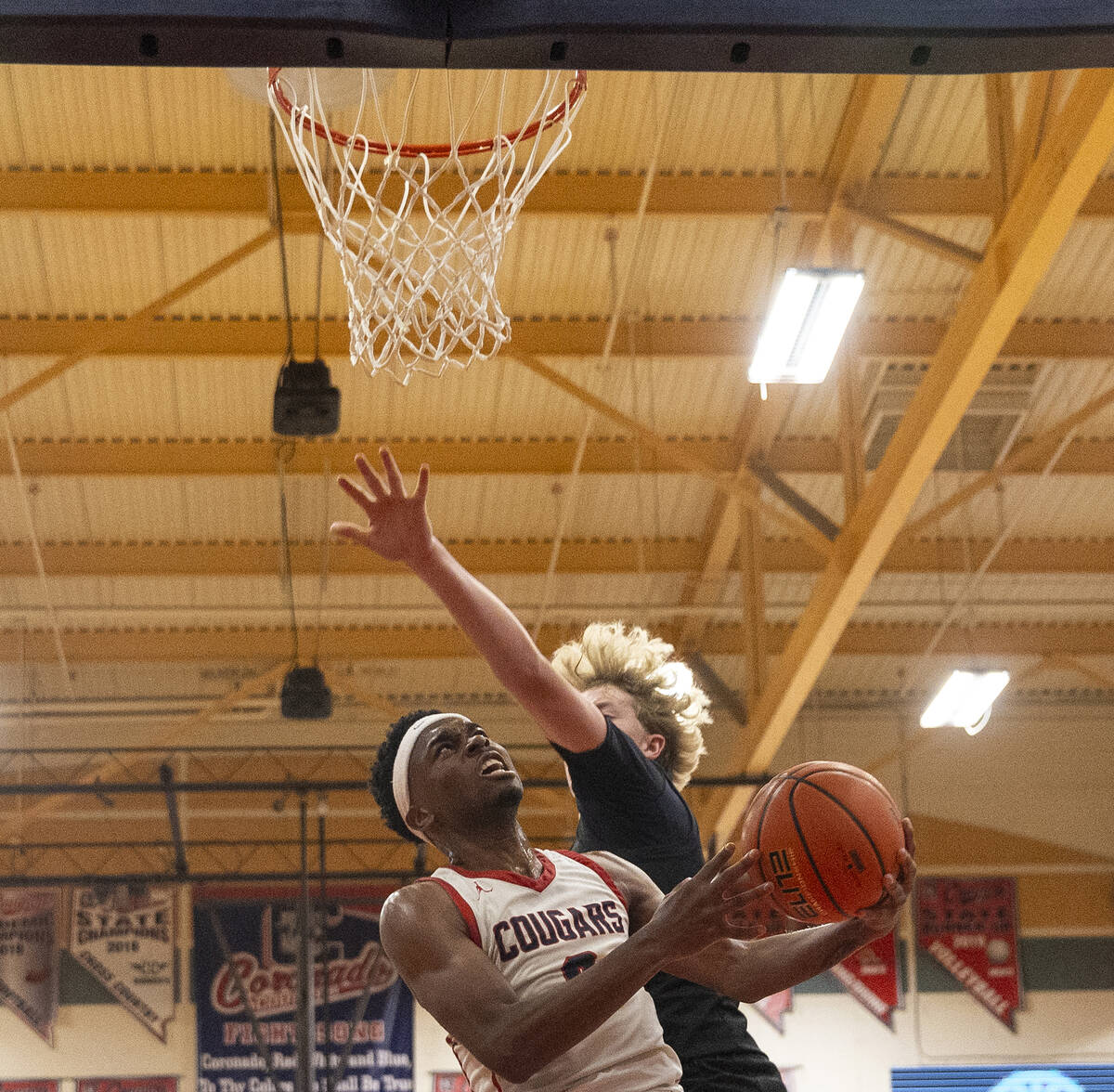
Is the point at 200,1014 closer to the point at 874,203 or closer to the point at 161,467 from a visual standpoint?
the point at 161,467

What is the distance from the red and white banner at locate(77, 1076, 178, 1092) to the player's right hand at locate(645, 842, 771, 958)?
14604 mm

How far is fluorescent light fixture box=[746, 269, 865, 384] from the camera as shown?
731 centimetres

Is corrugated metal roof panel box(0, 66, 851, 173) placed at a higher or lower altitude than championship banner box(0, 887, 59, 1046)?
higher

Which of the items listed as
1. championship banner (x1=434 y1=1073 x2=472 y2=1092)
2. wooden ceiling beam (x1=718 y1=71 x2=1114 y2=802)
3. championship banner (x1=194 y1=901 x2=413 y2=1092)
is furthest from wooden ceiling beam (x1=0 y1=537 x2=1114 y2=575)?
championship banner (x1=434 y1=1073 x2=472 y2=1092)

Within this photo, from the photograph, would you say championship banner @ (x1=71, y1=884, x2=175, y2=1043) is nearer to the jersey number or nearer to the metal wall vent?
the metal wall vent

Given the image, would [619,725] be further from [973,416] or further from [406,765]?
[973,416]

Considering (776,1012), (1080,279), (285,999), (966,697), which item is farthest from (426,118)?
(776,1012)

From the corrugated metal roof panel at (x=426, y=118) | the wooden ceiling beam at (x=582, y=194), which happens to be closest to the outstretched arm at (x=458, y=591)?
the corrugated metal roof panel at (x=426, y=118)

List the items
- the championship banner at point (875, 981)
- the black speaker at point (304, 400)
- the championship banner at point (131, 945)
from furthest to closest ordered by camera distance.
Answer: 1. the championship banner at point (875, 981)
2. the championship banner at point (131, 945)
3. the black speaker at point (304, 400)

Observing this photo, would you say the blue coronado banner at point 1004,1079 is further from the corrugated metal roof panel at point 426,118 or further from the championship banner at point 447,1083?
the corrugated metal roof panel at point 426,118

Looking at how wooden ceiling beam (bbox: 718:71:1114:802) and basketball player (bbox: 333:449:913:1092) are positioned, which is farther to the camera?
wooden ceiling beam (bbox: 718:71:1114:802)

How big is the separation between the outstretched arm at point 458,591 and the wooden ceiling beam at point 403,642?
38.5ft

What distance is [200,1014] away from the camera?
624 inches

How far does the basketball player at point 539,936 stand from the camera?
96.3 inches
